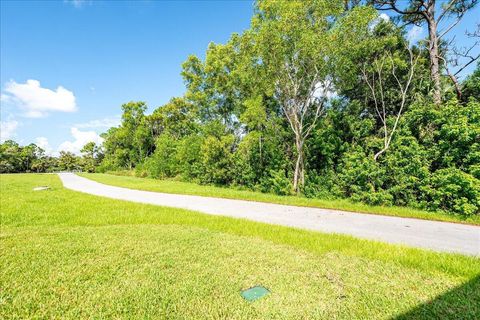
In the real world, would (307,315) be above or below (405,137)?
below

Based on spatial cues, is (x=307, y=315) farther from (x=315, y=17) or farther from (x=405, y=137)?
(x=315, y=17)

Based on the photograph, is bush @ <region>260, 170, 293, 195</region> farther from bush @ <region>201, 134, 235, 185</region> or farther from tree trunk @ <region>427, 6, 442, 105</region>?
tree trunk @ <region>427, 6, 442, 105</region>

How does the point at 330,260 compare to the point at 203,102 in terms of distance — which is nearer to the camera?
the point at 330,260

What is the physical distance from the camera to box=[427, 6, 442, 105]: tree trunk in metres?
9.73

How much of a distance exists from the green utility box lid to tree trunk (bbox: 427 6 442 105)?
1098 cm

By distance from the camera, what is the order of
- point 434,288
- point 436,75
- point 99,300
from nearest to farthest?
1. point 99,300
2. point 434,288
3. point 436,75

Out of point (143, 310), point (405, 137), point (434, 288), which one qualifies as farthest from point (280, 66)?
point (143, 310)

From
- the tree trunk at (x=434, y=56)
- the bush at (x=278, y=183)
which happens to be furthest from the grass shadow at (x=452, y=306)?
the bush at (x=278, y=183)

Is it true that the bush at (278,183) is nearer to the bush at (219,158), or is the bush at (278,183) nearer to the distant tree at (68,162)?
the bush at (219,158)

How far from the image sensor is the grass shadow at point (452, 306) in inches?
90.5

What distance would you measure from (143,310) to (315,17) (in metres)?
11.9

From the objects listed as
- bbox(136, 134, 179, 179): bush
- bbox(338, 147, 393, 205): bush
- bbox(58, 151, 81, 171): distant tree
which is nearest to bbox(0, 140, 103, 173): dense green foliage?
bbox(58, 151, 81, 171): distant tree

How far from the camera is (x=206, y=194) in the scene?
1185 cm

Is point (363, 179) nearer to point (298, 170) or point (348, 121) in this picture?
point (348, 121)
